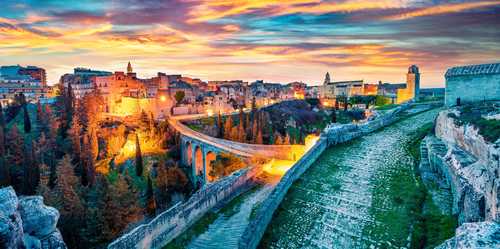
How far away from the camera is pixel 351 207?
34.8 ft

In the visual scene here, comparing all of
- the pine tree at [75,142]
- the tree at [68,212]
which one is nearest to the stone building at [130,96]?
the pine tree at [75,142]

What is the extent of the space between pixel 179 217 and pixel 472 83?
1670 centimetres

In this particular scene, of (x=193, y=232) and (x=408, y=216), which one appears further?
(x=193, y=232)

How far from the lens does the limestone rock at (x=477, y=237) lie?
4.59 metres

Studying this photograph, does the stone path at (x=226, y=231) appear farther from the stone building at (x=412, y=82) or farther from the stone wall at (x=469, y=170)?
the stone building at (x=412, y=82)

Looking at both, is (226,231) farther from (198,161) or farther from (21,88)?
(21,88)

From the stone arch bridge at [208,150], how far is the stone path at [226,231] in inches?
353

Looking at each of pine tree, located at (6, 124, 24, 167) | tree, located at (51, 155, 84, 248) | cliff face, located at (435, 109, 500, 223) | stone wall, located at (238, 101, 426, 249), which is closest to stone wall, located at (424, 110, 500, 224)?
cliff face, located at (435, 109, 500, 223)

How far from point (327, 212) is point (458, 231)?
17.5 ft

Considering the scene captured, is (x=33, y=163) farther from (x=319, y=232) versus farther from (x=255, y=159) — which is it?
(x=319, y=232)

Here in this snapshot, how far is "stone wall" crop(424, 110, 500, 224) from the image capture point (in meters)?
6.43

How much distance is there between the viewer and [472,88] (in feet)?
54.1

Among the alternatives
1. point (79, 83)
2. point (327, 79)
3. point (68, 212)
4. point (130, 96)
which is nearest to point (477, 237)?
point (68, 212)

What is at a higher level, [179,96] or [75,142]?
[179,96]
